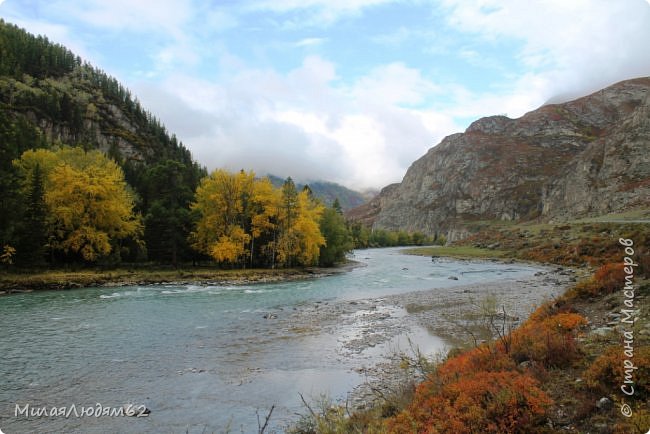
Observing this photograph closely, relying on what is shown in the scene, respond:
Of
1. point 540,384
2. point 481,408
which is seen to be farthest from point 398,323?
point 481,408

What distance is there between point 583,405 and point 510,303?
2392cm

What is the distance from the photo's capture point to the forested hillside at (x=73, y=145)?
4306cm

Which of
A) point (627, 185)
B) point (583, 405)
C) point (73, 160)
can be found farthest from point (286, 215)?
point (627, 185)

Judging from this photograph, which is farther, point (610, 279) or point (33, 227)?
point (33, 227)

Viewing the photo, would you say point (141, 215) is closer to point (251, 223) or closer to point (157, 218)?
point (157, 218)

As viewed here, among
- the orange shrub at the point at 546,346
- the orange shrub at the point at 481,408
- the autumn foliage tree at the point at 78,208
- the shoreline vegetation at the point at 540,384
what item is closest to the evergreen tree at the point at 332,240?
the autumn foliage tree at the point at 78,208

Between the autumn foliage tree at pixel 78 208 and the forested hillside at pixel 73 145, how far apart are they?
157 cm

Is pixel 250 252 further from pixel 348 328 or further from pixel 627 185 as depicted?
pixel 627 185

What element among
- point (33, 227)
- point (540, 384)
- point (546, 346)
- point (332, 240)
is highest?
point (33, 227)

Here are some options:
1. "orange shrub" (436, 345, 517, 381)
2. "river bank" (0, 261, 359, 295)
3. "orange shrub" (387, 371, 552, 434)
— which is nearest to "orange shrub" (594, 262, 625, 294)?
"orange shrub" (436, 345, 517, 381)

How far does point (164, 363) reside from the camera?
57.4ft

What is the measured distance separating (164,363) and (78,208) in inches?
1554

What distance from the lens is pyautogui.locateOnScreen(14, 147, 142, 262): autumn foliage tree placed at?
47.5 meters

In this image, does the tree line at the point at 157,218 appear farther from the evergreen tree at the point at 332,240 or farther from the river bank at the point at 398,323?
the river bank at the point at 398,323
